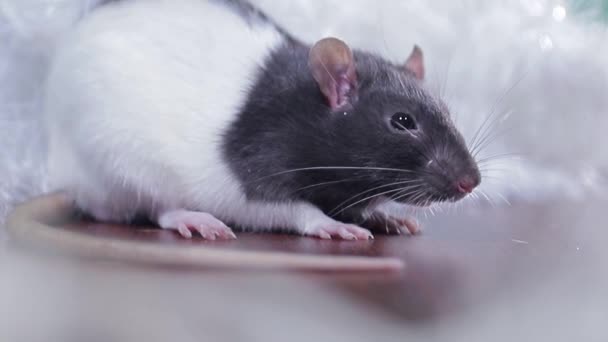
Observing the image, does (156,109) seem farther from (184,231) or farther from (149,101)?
(184,231)

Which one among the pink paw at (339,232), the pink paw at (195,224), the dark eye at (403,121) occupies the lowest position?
the pink paw at (195,224)

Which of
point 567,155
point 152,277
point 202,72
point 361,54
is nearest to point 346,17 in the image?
point 361,54

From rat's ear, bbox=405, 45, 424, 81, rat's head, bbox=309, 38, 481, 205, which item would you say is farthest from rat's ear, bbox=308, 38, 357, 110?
rat's ear, bbox=405, 45, 424, 81

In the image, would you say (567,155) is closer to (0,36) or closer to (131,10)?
(131,10)

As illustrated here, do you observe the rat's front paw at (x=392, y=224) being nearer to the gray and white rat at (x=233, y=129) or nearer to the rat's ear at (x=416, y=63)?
the gray and white rat at (x=233, y=129)

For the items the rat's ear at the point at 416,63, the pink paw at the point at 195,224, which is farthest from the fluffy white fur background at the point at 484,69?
the pink paw at the point at 195,224

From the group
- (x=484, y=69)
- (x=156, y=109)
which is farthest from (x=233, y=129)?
(x=484, y=69)
